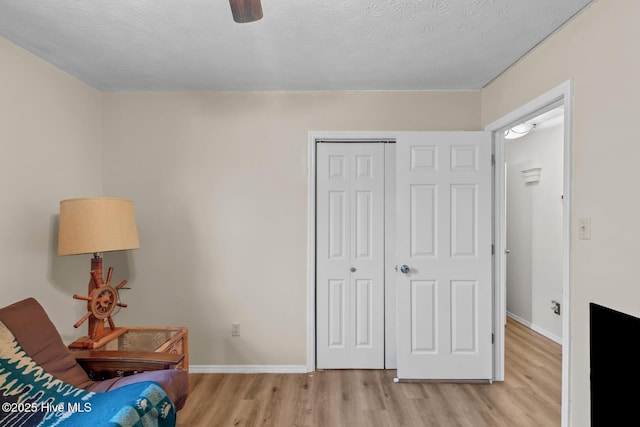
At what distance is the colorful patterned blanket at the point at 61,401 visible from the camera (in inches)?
54.0

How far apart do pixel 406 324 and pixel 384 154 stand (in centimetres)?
147

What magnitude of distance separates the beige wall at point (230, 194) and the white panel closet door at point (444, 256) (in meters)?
0.36

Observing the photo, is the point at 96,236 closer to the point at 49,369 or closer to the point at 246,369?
the point at 49,369

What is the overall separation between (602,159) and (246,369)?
2.92 m

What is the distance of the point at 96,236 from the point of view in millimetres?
2012

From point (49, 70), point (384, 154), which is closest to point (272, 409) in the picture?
point (384, 154)

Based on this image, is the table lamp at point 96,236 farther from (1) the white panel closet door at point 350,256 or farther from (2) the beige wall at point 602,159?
(2) the beige wall at point 602,159

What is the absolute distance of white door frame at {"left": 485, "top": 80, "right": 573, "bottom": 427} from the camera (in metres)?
1.77

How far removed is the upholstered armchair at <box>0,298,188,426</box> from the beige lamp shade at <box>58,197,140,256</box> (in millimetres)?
371

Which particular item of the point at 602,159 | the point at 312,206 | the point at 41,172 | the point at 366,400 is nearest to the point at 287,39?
the point at 312,206

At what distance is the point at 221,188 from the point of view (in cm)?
286

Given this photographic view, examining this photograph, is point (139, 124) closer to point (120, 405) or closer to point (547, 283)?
point (120, 405)

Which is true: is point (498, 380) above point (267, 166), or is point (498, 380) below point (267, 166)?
below

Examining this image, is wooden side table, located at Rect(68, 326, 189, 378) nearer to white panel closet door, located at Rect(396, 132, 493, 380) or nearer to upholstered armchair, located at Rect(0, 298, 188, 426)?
upholstered armchair, located at Rect(0, 298, 188, 426)
